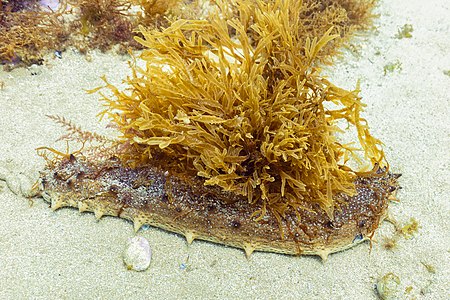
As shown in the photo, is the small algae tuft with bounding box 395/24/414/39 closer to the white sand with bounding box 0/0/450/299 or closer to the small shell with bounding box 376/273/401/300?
the white sand with bounding box 0/0/450/299

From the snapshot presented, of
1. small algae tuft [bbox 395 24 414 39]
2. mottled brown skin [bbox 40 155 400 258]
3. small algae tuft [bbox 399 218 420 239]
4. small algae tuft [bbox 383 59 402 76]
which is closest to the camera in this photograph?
mottled brown skin [bbox 40 155 400 258]

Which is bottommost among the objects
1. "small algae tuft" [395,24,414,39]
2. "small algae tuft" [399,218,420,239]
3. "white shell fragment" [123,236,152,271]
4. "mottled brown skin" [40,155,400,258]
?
"small algae tuft" [399,218,420,239]

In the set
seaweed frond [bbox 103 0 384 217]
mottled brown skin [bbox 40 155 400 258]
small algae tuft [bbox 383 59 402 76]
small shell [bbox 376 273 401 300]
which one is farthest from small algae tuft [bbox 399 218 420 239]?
small algae tuft [bbox 383 59 402 76]

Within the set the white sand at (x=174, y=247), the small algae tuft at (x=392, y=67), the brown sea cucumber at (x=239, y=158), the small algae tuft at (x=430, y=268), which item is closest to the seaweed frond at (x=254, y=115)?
the brown sea cucumber at (x=239, y=158)

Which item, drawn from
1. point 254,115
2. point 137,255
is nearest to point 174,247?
point 137,255

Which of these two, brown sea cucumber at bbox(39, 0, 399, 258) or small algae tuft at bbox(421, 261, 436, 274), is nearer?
brown sea cucumber at bbox(39, 0, 399, 258)

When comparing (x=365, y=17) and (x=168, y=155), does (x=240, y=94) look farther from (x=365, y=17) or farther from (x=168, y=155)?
(x=365, y=17)
